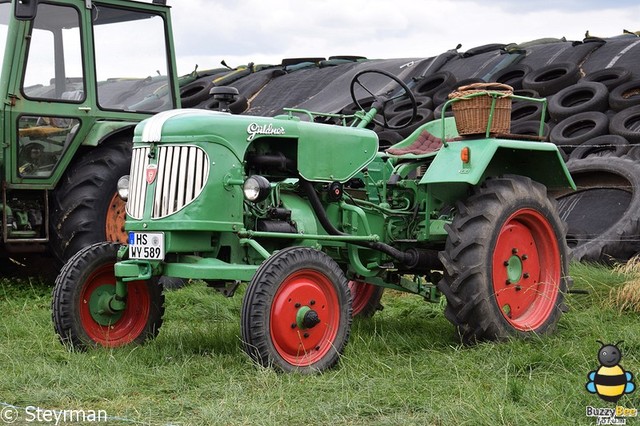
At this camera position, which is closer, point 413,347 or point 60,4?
point 413,347

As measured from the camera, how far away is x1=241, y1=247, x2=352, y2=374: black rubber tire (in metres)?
4.65

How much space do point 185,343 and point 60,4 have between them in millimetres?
3425

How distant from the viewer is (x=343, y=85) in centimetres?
1300

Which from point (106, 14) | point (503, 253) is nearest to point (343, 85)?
point (106, 14)

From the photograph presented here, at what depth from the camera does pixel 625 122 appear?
30.3ft

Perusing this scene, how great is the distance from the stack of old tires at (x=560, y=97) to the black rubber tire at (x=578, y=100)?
0.4 inches

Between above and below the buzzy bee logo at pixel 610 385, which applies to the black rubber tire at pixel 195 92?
above

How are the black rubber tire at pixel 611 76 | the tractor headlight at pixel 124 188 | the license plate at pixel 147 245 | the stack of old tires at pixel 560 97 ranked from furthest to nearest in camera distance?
the black rubber tire at pixel 611 76, the stack of old tires at pixel 560 97, the tractor headlight at pixel 124 188, the license plate at pixel 147 245

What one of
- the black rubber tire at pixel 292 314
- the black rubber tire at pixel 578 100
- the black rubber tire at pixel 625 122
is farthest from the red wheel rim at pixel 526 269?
the black rubber tire at pixel 578 100

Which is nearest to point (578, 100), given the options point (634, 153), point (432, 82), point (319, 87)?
point (634, 153)

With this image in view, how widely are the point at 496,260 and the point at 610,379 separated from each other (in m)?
1.81

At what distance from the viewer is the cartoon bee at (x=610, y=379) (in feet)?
12.7

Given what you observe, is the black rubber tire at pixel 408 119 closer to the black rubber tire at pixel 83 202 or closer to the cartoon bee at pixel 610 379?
the black rubber tire at pixel 83 202

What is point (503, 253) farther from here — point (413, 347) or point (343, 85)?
point (343, 85)
